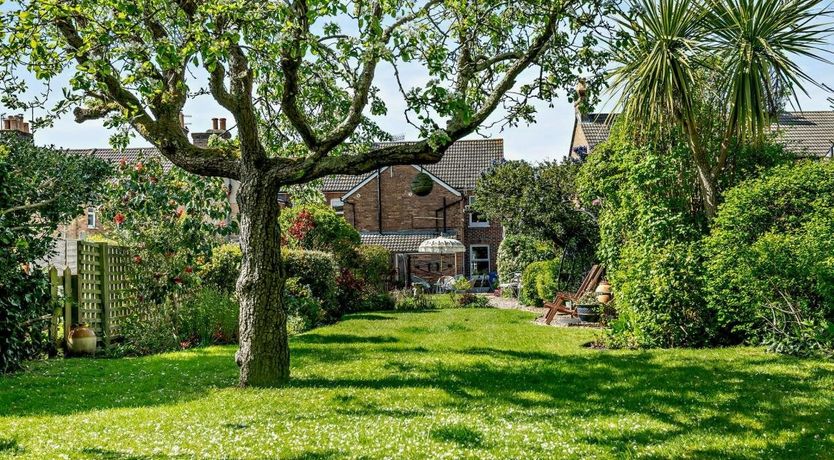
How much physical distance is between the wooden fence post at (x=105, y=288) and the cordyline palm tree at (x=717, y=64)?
31.8 feet

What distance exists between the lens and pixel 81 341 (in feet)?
39.9

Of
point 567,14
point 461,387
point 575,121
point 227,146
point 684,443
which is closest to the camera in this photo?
point 684,443

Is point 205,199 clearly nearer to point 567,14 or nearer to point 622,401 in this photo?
point 567,14

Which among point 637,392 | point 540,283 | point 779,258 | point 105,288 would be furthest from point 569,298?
point 105,288

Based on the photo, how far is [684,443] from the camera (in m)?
5.48

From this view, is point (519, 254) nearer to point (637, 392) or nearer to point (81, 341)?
point (81, 341)

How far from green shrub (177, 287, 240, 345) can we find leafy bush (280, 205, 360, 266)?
277 inches

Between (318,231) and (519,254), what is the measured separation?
34.4 feet

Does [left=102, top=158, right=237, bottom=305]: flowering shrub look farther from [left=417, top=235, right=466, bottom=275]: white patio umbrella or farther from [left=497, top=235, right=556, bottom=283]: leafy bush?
[left=417, top=235, right=466, bottom=275]: white patio umbrella

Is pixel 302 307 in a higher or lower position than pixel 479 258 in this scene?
lower

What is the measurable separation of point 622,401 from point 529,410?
1054 mm

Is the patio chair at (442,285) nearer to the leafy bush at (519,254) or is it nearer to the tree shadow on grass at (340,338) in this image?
the leafy bush at (519,254)

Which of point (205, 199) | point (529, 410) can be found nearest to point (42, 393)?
point (205, 199)

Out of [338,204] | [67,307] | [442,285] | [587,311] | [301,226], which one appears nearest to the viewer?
[67,307]
